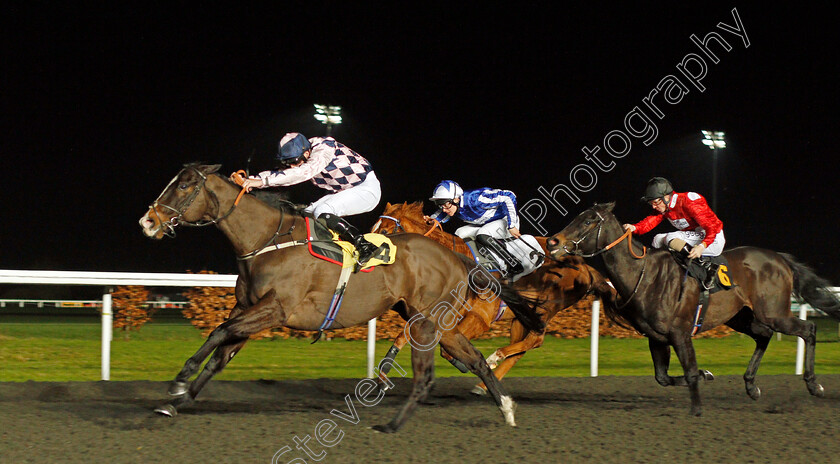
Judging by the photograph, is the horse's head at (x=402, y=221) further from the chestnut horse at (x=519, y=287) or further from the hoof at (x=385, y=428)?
the hoof at (x=385, y=428)

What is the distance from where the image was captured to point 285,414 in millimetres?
4340

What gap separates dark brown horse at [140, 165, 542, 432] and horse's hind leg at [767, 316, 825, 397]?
2.56 metres

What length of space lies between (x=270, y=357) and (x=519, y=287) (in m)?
2.73

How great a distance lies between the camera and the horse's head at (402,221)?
5.68m

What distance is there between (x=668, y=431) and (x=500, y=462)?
51.3 inches

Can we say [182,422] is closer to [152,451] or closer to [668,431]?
[152,451]

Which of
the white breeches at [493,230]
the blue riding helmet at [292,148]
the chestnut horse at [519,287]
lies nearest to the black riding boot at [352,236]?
the blue riding helmet at [292,148]

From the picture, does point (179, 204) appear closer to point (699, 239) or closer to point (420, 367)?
point (420, 367)

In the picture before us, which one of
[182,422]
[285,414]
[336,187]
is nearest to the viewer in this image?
[182,422]

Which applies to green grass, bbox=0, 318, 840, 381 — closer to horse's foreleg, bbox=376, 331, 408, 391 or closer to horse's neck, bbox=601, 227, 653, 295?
horse's foreleg, bbox=376, 331, 408, 391

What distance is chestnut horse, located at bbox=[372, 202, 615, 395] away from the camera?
5.45m

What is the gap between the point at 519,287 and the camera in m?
5.89

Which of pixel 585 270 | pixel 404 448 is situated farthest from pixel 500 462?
pixel 585 270

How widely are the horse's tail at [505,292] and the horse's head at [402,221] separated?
2.61 ft
